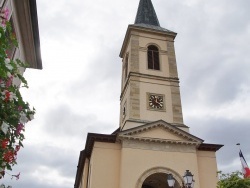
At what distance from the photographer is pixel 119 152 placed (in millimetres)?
21328

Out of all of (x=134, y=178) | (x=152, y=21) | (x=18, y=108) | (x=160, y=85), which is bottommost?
(x=18, y=108)

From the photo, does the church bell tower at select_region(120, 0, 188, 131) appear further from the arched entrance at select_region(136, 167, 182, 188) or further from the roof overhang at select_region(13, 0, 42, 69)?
the roof overhang at select_region(13, 0, 42, 69)

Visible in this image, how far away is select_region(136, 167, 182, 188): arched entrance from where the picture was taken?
66.4 feet

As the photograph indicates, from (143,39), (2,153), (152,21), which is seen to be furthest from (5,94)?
(152,21)

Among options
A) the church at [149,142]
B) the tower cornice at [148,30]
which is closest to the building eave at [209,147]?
the church at [149,142]

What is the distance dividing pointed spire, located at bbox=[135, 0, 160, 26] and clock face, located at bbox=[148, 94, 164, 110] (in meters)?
9.35

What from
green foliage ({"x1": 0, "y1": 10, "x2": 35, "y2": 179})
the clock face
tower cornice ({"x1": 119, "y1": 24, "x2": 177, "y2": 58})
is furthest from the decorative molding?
green foliage ({"x1": 0, "y1": 10, "x2": 35, "y2": 179})

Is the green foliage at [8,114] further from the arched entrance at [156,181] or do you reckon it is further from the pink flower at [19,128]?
the arched entrance at [156,181]

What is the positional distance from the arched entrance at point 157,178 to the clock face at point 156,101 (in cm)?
502

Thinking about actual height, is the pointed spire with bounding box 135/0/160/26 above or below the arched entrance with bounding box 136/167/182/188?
above

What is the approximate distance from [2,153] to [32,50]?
6528 mm

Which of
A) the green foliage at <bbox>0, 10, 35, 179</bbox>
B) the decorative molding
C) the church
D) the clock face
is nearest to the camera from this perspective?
the green foliage at <bbox>0, 10, 35, 179</bbox>

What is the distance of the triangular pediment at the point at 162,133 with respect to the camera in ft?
69.6

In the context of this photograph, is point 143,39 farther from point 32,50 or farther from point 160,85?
point 32,50
